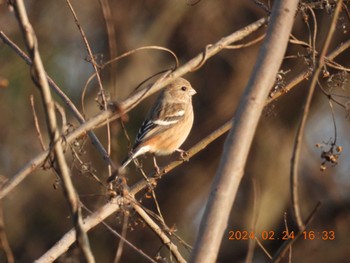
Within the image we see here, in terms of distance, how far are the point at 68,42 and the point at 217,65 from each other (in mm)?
2555

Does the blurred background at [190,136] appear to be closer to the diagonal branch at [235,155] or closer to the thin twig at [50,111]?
the diagonal branch at [235,155]

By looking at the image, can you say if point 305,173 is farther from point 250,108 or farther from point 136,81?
point 250,108

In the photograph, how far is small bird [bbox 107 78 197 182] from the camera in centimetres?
671

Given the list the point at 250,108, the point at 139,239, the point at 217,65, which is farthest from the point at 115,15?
the point at 250,108

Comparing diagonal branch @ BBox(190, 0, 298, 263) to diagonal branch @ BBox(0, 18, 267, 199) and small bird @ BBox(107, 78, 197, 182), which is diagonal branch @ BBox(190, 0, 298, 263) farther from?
small bird @ BBox(107, 78, 197, 182)

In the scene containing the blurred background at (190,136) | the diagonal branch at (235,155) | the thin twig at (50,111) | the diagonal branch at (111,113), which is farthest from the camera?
the blurred background at (190,136)

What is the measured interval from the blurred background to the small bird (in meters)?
2.99

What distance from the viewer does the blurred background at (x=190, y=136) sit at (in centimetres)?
1057

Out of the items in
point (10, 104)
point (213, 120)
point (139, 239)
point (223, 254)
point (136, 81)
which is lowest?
point (223, 254)

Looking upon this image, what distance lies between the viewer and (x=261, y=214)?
37.0 feet

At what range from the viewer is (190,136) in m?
11.4

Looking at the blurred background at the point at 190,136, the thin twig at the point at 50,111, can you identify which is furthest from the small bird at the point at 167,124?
the thin twig at the point at 50,111

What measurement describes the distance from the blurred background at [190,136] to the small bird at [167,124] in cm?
299

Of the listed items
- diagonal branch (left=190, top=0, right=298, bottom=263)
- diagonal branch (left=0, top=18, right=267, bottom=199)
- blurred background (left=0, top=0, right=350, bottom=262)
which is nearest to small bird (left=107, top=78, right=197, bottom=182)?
blurred background (left=0, top=0, right=350, bottom=262)
